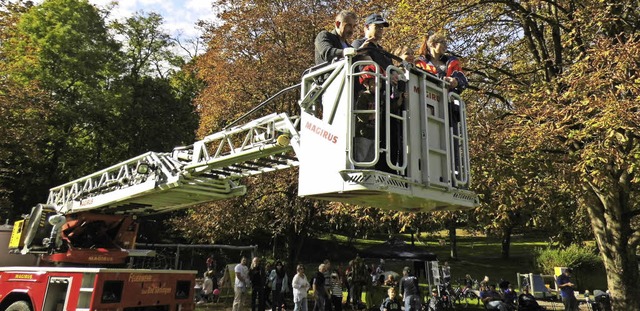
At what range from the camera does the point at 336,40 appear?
533cm

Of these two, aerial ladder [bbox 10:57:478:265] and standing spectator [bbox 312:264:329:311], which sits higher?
aerial ladder [bbox 10:57:478:265]

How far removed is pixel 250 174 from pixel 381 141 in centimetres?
304

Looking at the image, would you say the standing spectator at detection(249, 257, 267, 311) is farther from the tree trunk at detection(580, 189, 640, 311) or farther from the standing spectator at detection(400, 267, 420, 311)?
the tree trunk at detection(580, 189, 640, 311)

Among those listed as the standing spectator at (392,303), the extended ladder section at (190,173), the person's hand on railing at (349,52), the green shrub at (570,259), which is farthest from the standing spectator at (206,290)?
the green shrub at (570,259)

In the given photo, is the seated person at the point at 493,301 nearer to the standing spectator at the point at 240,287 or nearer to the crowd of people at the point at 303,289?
the crowd of people at the point at 303,289

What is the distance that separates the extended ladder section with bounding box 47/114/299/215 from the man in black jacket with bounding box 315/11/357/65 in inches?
41.5

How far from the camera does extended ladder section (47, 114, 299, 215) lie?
6227mm

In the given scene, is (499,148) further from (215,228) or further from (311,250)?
(311,250)

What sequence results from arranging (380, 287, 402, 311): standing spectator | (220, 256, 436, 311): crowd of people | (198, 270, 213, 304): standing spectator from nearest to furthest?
(220, 256, 436, 311): crowd of people < (380, 287, 402, 311): standing spectator < (198, 270, 213, 304): standing spectator

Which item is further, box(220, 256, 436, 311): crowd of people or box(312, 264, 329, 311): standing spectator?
box(312, 264, 329, 311): standing spectator

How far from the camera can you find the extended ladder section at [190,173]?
20.4 ft

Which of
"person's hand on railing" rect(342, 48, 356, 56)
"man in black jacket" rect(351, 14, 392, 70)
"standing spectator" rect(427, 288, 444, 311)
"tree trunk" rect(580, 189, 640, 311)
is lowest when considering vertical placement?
"standing spectator" rect(427, 288, 444, 311)

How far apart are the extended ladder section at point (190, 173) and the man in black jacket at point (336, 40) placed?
105 cm

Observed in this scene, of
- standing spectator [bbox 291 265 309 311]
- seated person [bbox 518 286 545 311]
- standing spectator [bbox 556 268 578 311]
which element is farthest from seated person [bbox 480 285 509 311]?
standing spectator [bbox 291 265 309 311]
